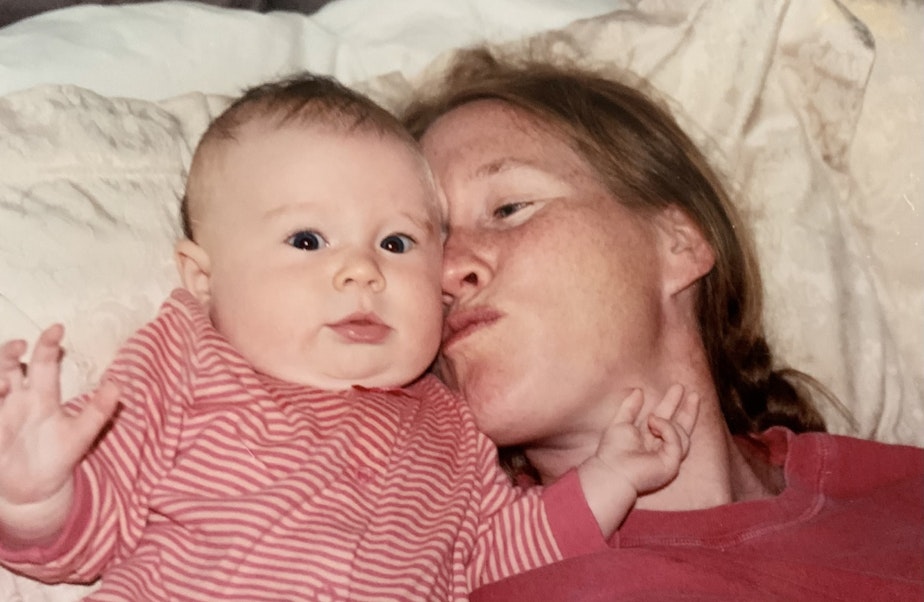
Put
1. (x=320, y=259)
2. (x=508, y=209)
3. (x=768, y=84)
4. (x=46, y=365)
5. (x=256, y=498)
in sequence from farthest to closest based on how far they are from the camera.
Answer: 1. (x=768, y=84)
2. (x=508, y=209)
3. (x=320, y=259)
4. (x=256, y=498)
5. (x=46, y=365)

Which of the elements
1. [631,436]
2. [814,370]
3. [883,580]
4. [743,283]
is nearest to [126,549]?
[631,436]

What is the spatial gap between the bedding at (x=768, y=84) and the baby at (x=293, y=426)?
324 millimetres

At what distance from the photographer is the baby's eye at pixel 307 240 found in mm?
1266

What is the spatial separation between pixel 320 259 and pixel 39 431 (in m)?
0.39

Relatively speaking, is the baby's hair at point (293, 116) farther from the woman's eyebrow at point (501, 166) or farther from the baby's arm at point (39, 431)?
the baby's arm at point (39, 431)

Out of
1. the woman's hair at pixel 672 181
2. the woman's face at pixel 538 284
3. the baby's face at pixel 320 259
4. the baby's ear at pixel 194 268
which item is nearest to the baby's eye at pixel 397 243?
the baby's face at pixel 320 259

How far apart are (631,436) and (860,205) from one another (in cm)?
70

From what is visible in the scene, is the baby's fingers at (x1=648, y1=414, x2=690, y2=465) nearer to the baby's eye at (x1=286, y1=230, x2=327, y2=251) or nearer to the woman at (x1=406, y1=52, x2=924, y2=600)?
the woman at (x1=406, y1=52, x2=924, y2=600)

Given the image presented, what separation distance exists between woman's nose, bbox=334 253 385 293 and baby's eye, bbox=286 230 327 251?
0.05 m

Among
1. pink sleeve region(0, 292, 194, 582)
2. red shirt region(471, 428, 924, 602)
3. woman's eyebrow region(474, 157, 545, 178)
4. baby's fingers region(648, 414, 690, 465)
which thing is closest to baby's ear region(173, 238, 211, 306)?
pink sleeve region(0, 292, 194, 582)

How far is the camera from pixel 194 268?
4.44ft

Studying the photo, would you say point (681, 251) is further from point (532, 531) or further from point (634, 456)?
point (532, 531)

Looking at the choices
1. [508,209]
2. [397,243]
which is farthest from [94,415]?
[508,209]

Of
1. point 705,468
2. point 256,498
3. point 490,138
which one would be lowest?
point 705,468
